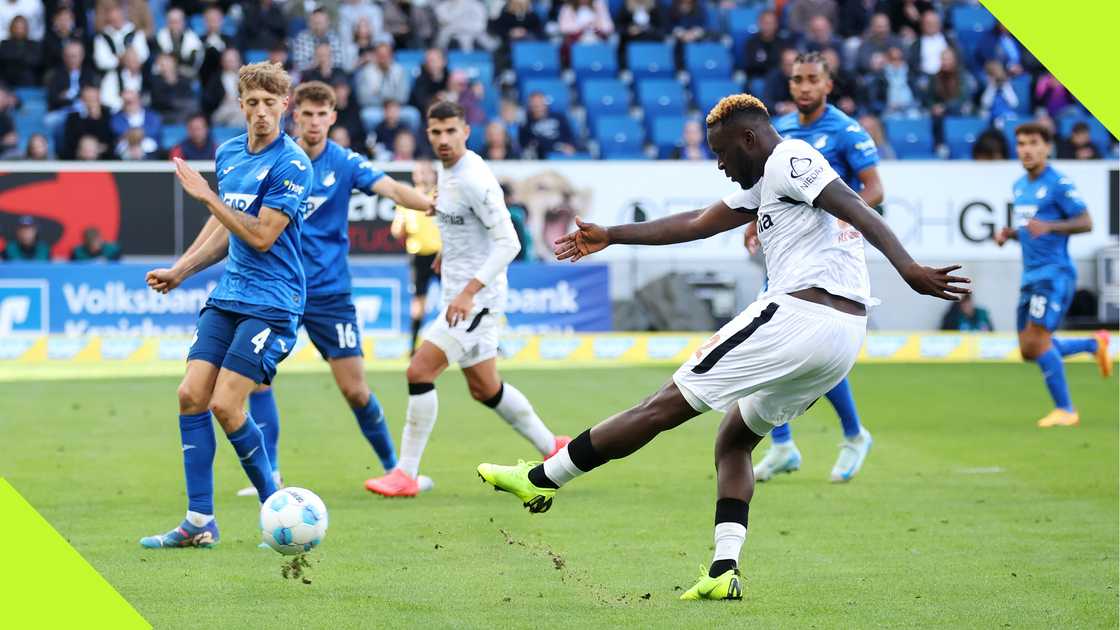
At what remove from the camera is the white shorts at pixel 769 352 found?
5973 mm

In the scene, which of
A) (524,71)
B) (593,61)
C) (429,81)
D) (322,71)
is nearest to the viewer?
(322,71)

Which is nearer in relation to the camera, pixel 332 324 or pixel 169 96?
pixel 332 324

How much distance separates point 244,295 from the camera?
7.43 m

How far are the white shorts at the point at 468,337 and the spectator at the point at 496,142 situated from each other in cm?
1149

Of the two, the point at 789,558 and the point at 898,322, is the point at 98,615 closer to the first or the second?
the point at 789,558

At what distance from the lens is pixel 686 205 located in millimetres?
21016

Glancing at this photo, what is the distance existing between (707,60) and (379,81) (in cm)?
537

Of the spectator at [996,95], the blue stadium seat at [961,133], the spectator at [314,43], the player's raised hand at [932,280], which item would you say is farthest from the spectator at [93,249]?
the player's raised hand at [932,280]

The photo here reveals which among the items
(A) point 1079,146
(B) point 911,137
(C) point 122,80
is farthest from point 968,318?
(C) point 122,80

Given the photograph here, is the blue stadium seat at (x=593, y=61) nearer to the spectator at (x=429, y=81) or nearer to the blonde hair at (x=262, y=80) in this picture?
the spectator at (x=429, y=81)

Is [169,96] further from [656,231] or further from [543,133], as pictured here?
[656,231]

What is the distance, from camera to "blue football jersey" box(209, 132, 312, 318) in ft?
24.3

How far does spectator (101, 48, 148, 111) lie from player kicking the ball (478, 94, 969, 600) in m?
17.2

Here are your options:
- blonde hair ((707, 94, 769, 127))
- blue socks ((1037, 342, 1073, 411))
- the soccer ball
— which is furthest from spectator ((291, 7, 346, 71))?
blonde hair ((707, 94, 769, 127))
